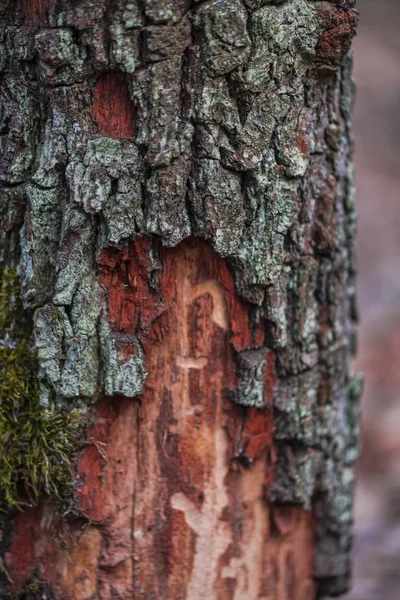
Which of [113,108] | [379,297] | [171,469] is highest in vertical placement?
[379,297]

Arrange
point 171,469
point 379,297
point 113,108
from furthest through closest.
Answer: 1. point 379,297
2. point 171,469
3. point 113,108

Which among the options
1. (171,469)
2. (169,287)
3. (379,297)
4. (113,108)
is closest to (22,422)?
(171,469)

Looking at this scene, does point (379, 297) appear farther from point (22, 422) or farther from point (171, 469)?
point (22, 422)

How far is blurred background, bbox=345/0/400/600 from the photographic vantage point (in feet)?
9.70

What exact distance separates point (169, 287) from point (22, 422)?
0.51m

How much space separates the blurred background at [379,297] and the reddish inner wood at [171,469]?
4.45 feet

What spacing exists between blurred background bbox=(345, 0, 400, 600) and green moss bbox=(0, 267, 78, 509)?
1.76 meters

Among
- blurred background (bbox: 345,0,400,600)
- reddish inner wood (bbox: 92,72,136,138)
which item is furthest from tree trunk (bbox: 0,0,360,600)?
blurred background (bbox: 345,0,400,600)

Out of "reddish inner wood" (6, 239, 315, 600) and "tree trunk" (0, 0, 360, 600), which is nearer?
"tree trunk" (0, 0, 360, 600)

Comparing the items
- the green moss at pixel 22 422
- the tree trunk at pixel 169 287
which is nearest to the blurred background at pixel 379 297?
the tree trunk at pixel 169 287

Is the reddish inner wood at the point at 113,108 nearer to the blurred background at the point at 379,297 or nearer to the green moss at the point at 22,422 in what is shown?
the green moss at the point at 22,422

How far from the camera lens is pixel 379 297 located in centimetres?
510

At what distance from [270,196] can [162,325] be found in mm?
405

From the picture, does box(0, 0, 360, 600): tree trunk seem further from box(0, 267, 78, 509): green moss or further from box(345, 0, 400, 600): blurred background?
box(345, 0, 400, 600): blurred background
